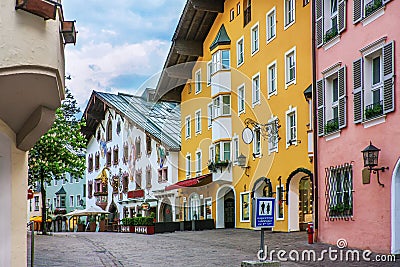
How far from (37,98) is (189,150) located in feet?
110

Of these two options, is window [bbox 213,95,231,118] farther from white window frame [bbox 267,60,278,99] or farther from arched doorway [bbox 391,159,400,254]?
arched doorway [bbox 391,159,400,254]

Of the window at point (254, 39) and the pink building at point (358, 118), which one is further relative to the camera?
the window at point (254, 39)

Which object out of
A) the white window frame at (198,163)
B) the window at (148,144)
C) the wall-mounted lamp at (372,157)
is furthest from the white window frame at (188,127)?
the wall-mounted lamp at (372,157)

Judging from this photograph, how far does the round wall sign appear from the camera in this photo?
102ft

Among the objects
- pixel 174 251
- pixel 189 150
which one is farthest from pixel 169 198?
pixel 174 251

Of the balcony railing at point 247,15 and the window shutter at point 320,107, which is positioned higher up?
the balcony railing at point 247,15

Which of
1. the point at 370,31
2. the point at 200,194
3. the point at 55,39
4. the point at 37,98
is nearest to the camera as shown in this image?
the point at 55,39

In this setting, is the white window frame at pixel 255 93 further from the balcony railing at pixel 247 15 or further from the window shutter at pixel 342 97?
the window shutter at pixel 342 97

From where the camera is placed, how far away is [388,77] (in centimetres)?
1564

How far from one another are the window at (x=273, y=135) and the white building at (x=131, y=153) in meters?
14.5

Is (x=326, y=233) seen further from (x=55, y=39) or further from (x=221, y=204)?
(x=221, y=204)

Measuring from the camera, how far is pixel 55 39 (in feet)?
24.6

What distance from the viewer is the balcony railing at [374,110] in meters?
16.2

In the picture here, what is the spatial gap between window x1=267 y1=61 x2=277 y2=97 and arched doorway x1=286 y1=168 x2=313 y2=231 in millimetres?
4193
